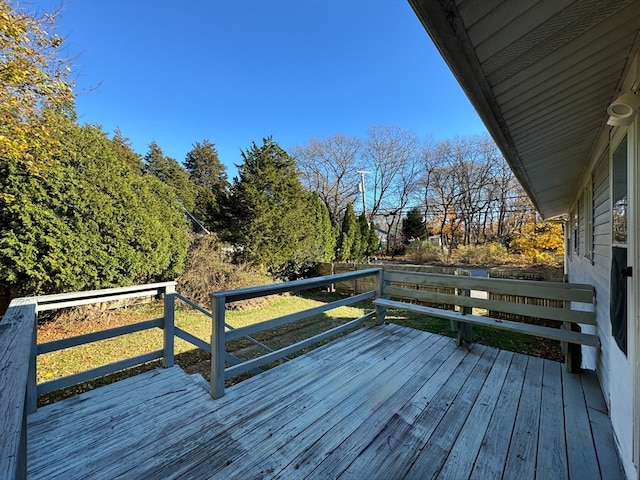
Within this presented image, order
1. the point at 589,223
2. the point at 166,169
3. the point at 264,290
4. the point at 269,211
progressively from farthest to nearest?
1. the point at 166,169
2. the point at 269,211
3. the point at 589,223
4. the point at 264,290

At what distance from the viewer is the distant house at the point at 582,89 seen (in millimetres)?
1138

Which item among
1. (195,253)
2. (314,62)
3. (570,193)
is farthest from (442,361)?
(314,62)

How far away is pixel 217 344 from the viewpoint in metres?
2.12

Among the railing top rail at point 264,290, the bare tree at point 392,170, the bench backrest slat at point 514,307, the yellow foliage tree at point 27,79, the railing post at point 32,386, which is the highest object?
the bare tree at point 392,170

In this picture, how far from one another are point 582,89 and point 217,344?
3230 mm

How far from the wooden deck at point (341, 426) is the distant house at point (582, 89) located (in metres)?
0.33

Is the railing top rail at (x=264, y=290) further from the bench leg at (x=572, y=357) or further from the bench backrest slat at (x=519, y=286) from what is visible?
the bench leg at (x=572, y=357)

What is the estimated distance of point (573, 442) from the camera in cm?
169

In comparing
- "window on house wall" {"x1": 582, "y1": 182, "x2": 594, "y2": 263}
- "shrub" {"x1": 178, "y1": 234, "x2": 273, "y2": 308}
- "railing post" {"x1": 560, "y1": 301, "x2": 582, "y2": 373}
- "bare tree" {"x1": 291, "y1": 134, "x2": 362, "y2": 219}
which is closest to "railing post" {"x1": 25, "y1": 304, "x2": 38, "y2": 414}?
"railing post" {"x1": 560, "y1": 301, "x2": 582, "y2": 373}

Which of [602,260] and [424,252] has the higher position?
[602,260]

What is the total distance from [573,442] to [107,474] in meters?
2.73

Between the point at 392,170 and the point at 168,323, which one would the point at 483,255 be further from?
the point at 168,323

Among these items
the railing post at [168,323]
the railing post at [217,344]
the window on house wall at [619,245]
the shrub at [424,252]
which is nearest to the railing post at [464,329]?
the window on house wall at [619,245]

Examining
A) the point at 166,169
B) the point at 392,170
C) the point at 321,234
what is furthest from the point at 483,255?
the point at 166,169
